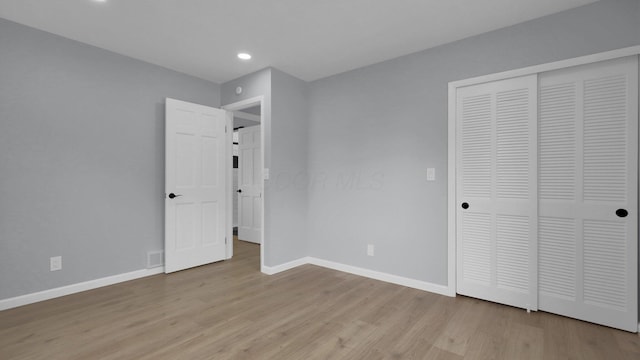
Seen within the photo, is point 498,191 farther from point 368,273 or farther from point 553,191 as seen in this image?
point 368,273

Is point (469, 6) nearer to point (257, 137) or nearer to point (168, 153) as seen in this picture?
point (168, 153)

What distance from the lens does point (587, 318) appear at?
241 cm

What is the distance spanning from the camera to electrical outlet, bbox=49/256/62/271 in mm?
2906

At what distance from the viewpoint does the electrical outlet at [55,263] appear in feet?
9.53

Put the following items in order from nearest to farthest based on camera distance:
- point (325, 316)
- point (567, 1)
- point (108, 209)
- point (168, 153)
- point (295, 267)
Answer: point (567, 1) → point (325, 316) → point (108, 209) → point (168, 153) → point (295, 267)

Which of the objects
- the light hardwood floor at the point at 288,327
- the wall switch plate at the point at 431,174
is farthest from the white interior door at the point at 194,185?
the wall switch plate at the point at 431,174

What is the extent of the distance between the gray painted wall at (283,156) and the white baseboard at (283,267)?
5 cm

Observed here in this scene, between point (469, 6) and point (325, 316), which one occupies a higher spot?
point (469, 6)

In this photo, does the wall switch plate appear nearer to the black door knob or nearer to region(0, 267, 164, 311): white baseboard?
the black door knob

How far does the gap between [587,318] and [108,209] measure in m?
4.65

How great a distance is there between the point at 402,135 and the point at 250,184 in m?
3.21

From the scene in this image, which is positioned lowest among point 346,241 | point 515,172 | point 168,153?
point 346,241

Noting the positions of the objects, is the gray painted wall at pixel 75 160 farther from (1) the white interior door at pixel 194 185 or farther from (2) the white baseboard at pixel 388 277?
(2) the white baseboard at pixel 388 277

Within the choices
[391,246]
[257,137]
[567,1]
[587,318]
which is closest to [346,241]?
[391,246]
